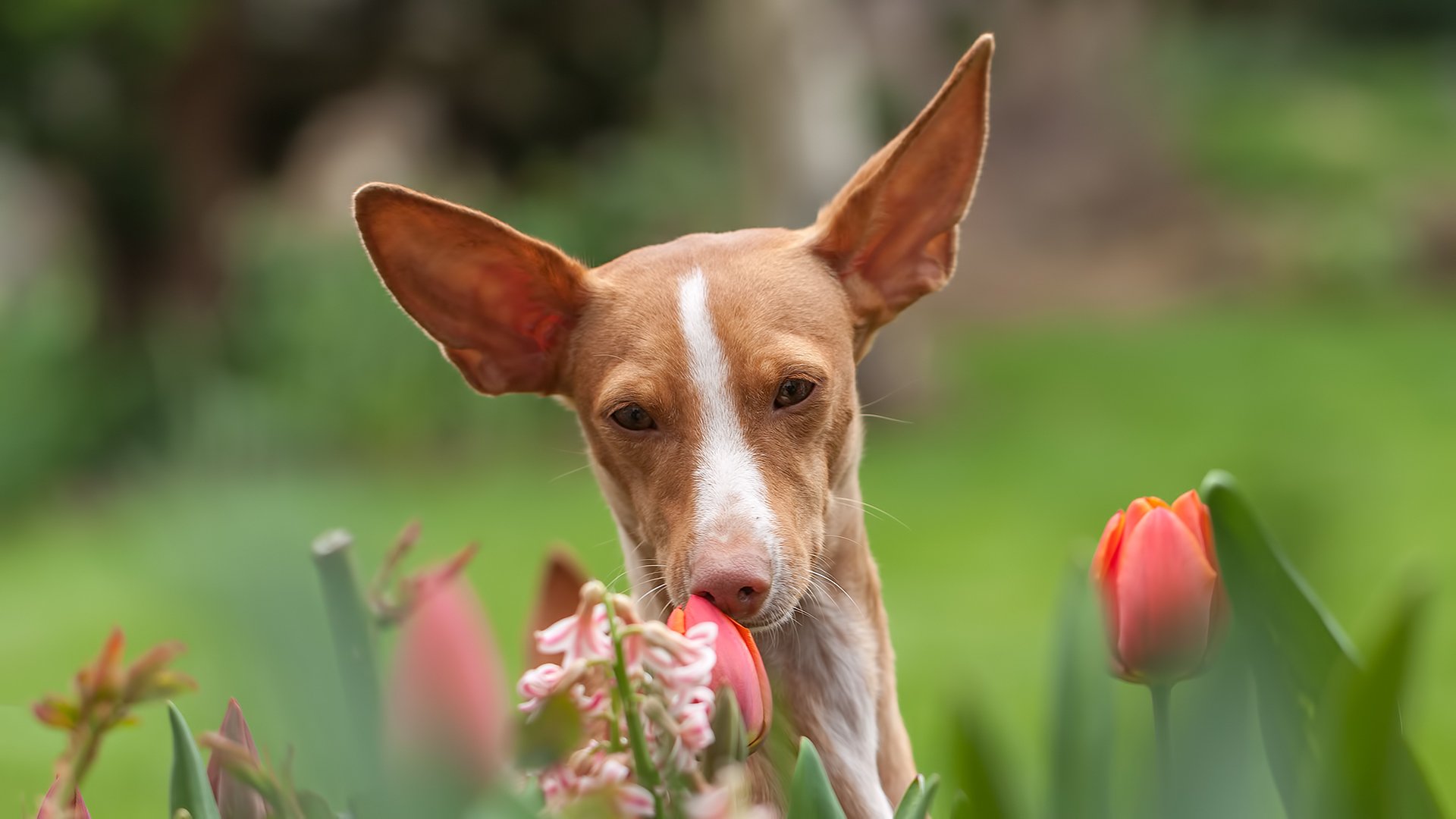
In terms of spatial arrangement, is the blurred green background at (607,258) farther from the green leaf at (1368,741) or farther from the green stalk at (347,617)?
the green leaf at (1368,741)

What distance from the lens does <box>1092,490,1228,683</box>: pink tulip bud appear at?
1.12 meters

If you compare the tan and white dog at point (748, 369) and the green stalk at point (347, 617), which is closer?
the green stalk at point (347, 617)

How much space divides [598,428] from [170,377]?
456cm

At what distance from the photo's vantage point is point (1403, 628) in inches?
33.6

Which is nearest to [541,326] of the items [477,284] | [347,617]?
[477,284]

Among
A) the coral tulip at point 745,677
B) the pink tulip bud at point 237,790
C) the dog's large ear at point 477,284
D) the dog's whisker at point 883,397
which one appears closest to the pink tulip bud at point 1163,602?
the coral tulip at point 745,677

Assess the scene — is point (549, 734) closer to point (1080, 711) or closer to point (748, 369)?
point (1080, 711)

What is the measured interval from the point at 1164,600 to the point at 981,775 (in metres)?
0.22

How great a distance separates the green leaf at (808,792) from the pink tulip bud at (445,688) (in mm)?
271

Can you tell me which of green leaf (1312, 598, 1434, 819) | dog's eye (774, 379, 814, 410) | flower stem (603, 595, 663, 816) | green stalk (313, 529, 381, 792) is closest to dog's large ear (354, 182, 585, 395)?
dog's eye (774, 379, 814, 410)

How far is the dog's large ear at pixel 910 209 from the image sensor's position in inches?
66.8

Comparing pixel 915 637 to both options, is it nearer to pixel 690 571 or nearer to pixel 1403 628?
pixel 690 571

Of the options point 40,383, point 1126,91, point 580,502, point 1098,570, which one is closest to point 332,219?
point 40,383

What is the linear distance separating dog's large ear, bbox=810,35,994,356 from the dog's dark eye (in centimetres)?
34
